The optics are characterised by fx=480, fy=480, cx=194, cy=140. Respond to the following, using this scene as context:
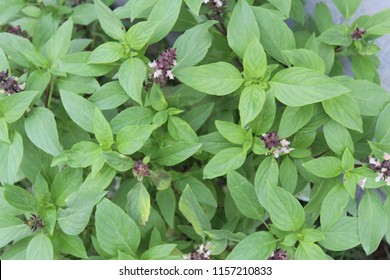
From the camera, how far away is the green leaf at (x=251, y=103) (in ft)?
4.97

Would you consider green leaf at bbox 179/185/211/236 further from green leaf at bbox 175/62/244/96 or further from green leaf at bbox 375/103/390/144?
green leaf at bbox 375/103/390/144

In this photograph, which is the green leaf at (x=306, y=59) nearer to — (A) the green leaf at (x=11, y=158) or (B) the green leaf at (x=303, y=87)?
(B) the green leaf at (x=303, y=87)

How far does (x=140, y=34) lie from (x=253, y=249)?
0.81 meters

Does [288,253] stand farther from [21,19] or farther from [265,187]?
[21,19]

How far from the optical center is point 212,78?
156 cm

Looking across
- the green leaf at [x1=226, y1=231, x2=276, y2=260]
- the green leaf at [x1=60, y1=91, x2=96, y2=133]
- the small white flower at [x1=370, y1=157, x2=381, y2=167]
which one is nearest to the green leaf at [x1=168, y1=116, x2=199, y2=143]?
the green leaf at [x1=60, y1=91, x2=96, y2=133]

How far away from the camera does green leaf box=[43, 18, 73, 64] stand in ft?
5.67

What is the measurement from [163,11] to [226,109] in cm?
53

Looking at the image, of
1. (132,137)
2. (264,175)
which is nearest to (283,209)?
(264,175)

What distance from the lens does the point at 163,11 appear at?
5.34 ft

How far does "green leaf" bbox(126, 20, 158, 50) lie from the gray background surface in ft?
3.35

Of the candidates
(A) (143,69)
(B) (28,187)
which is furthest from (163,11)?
(B) (28,187)

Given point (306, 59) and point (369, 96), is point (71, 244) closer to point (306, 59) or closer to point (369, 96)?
point (306, 59)

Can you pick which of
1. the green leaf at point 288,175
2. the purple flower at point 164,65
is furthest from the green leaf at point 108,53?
the green leaf at point 288,175
